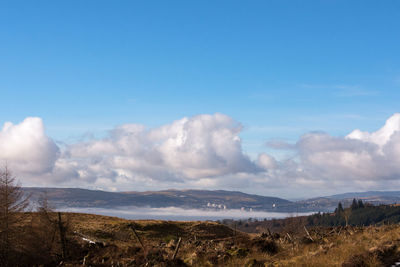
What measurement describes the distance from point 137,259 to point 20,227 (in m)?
12.0

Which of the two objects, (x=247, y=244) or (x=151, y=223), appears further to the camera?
(x=151, y=223)

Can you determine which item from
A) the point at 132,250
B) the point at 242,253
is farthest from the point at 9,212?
the point at 242,253

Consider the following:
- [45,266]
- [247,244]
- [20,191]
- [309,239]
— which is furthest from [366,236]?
[20,191]

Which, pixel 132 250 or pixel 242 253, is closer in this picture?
pixel 132 250

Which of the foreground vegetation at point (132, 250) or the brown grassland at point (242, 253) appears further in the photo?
the foreground vegetation at point (132, 250)

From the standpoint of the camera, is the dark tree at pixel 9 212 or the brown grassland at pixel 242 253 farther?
the dark tree at pixel 9 212

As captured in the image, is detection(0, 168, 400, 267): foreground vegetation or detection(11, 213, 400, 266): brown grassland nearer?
detection(11, 213, 400, 266): brown grassland

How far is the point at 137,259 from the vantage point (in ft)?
94.4

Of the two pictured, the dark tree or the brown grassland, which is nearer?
the brown grassland

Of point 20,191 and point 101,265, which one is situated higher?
point 20,191

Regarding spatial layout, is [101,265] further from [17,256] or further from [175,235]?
[175,235]

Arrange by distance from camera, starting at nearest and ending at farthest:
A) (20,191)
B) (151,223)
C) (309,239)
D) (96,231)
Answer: (20,191) → (309,239) → (96,231) → (151,223)

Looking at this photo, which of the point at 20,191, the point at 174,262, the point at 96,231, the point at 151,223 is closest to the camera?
the point at 174,262

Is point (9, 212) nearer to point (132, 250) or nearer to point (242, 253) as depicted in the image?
point (132, 250)
